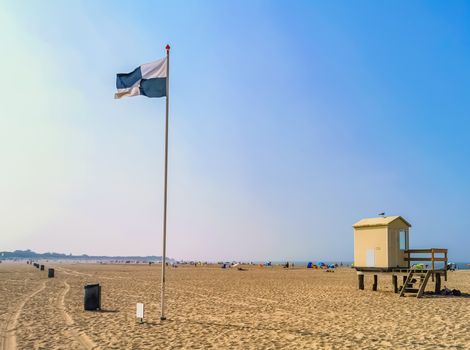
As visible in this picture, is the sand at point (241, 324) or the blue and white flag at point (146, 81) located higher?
the blue and white flag at point (146, 81)

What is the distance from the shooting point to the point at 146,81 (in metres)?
14.0

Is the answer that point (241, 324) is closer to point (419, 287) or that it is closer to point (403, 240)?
point (419, 287)

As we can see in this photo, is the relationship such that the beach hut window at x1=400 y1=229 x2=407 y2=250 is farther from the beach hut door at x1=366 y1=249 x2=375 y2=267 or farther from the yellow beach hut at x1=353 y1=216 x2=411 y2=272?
the beach hut door at x1=366 y1=249 x2=375 y2=267

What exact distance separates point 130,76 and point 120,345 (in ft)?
28.4

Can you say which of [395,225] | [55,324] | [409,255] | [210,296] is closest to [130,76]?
[55,324]

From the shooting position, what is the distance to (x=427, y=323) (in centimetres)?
1283

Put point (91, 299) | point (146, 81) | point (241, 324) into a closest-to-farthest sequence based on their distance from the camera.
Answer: point (241, 324), point (146, 81), point (91, 299)

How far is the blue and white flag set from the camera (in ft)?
45.5

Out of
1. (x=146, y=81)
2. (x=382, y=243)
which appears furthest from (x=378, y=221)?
(x=146, y=81)

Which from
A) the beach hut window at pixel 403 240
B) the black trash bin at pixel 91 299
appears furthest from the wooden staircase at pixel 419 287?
the black trash bin at pixel 91 299

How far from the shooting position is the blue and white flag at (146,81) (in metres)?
13.9

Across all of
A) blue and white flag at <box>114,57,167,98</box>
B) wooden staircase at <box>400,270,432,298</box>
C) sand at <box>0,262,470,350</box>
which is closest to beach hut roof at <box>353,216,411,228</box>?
wooden staircase at <box>400,270,432,298</box>

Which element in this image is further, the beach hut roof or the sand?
the beach hut roof

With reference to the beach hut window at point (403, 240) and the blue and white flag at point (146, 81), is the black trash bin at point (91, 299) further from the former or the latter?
the beach hut window at point (403, 240)
